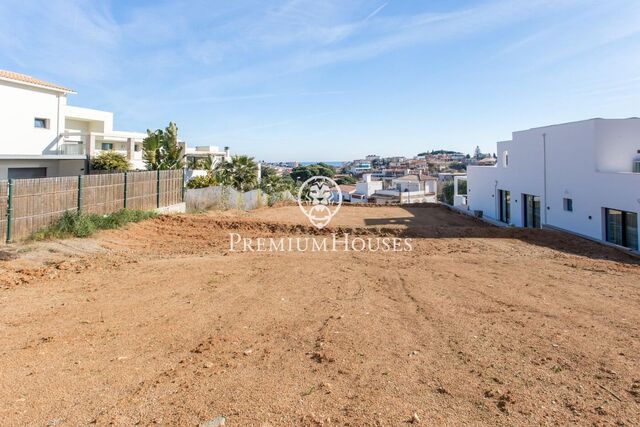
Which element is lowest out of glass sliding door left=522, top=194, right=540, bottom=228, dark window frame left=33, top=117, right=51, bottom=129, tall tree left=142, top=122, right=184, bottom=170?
glass sliding door left=522, top=194, right=540, bottom=228

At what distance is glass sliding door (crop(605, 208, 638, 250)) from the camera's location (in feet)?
48.6

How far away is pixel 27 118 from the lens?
67.3 feet

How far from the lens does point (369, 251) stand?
38.8 ft

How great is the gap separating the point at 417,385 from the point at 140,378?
2.77 meters

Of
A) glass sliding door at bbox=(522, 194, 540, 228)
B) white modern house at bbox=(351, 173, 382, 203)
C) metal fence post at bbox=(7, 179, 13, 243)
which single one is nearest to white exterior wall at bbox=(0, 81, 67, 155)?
metal fence post at bbox=(7, 179, 13, 243)

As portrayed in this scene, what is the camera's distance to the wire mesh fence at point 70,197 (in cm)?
1034

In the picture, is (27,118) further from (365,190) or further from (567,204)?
(365,190)

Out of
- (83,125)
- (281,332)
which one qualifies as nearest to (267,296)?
(281,332)

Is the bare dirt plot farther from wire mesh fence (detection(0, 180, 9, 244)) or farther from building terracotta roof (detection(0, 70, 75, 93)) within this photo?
building terracotta roof (detection(0, 70, 75, 93))

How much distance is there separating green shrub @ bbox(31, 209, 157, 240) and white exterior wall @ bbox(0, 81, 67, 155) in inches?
408

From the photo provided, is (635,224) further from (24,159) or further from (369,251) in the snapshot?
(24,159)

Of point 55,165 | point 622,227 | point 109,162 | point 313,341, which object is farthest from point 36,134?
point 622,227

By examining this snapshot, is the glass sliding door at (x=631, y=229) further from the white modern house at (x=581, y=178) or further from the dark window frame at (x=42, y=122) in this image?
the dark window frame at (x=42, y=122)

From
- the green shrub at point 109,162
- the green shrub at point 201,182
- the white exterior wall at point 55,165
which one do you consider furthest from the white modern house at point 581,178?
the white exterior wall at point 55,165
